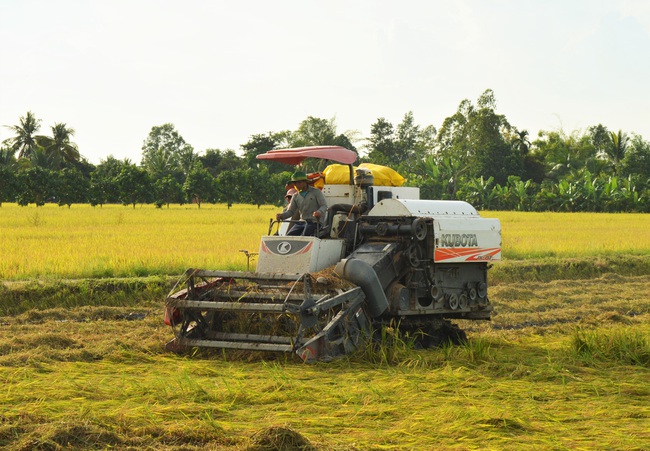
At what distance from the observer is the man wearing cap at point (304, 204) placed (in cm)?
902

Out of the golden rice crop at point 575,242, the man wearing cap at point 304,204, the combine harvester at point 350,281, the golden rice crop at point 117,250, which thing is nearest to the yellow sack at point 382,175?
the combine harvester at point 350,281

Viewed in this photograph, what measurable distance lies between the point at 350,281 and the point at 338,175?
5.79 feet

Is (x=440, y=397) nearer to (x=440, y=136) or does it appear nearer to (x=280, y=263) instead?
(x=280, y=263)

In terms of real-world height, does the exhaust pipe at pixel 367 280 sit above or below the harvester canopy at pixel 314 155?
below

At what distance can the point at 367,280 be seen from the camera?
802cm

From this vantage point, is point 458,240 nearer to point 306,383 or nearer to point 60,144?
point 306,383

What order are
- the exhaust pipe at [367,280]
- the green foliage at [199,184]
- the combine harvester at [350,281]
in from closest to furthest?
1. the combine harvester at [350,281]
2. the exhaust pipe at [367,280]
3. the green foliage at [199,184]

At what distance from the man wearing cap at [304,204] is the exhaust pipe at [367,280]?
0.97 metres

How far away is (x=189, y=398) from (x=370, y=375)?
5.51 feet

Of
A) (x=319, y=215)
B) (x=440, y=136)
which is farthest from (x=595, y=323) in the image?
(x=440, y=136)

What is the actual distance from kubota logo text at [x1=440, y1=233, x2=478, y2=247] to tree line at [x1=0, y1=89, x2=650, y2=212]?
77.9 ft

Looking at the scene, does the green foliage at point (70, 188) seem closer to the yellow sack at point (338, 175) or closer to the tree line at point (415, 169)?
the tree line at point (415, 169)

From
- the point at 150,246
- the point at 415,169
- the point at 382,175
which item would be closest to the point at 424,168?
the point at 415,169

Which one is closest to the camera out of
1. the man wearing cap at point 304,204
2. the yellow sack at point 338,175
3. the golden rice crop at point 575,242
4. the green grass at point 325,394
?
the green grass at point 325,394
